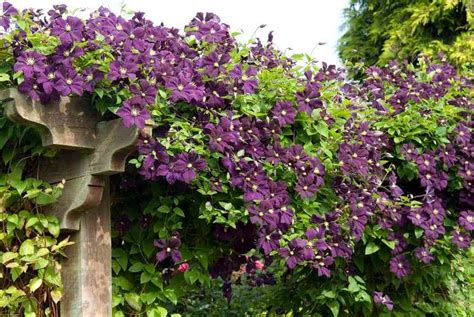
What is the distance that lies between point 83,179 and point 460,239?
1.63 metres

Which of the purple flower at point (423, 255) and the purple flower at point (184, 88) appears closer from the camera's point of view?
the purple flower at point (184, 88)

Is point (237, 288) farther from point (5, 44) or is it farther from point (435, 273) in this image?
point (5, 44)

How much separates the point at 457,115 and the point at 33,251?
6.17ft

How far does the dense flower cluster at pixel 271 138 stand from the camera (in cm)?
196

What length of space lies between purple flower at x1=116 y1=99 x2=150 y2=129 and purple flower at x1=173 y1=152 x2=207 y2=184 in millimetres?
230

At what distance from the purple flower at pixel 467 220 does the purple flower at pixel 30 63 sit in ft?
6.16

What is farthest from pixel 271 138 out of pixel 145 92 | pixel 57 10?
pixel 57 10

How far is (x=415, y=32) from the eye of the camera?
26.4 ft

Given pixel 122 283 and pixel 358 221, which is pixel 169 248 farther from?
pixel 358 221

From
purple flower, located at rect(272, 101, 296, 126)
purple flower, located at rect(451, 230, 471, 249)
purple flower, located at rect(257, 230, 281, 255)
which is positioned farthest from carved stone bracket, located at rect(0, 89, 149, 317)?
purple flower, located at rect(451, 230, 471, 249)

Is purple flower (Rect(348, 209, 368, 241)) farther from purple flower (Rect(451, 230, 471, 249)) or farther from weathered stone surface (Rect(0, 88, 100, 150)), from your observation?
weathered stone surface (Rect(0, 88, 100, 150))

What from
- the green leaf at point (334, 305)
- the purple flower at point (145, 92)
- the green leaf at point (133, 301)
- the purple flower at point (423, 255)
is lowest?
the green leaf at point (334, 305)

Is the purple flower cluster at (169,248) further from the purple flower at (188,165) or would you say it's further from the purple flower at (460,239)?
the purple flower at (460,239)

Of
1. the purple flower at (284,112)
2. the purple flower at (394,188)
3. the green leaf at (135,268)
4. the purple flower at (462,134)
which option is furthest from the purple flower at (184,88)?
the purple flower at (462,134)
